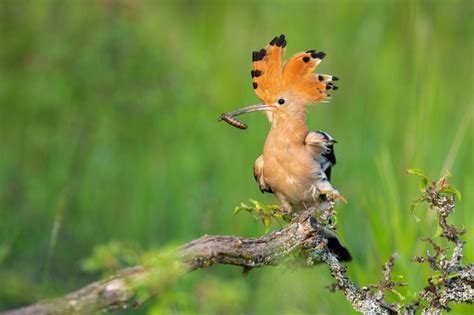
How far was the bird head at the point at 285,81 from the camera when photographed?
396 centimetres

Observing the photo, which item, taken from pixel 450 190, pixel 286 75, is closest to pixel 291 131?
pixel 286 75

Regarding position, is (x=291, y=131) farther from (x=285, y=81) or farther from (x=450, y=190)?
(x=450, y=190)

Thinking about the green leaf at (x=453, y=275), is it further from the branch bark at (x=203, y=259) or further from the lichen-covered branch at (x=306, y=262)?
the branch bark at (x=203, y=259)

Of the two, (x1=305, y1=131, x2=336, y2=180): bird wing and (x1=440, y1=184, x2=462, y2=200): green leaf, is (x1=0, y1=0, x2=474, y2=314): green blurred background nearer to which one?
(x1=305, y1=131, x2=336, y2=180): bird wing

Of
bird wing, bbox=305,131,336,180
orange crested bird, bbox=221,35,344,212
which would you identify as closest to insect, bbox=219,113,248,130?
orange crested bird, bbox=221,35,344,212

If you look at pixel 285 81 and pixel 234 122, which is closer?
pixel 234 122

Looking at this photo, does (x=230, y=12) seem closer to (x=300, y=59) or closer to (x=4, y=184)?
(x=4, y=184)

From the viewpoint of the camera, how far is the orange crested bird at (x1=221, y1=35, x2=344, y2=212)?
13.0 feet

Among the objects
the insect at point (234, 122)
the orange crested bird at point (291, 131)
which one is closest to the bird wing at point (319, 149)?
the orange crested bird at point (291, 131)

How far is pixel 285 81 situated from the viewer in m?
4.04

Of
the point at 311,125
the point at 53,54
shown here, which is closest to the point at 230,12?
the point at 311,125

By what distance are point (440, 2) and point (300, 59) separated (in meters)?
4.30

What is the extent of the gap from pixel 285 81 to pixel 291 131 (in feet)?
0.78

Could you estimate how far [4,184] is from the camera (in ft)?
20.1
